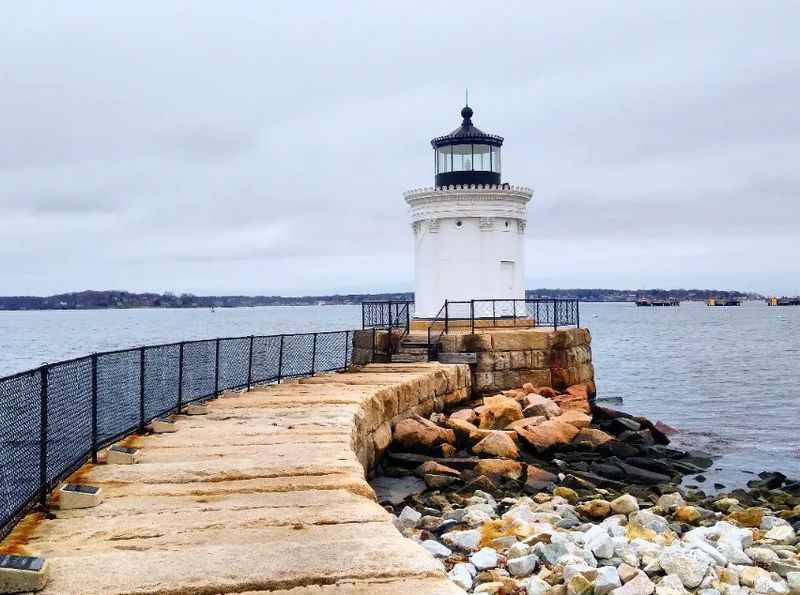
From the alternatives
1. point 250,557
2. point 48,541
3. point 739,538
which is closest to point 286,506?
point 250,557

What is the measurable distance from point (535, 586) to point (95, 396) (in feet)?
15.2

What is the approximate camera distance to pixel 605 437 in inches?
617

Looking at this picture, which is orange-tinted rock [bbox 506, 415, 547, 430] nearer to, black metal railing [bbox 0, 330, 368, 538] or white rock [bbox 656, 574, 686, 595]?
black metal railing [bbox 0, 330, 368, 538]

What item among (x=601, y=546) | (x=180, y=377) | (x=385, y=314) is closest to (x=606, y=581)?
(x=601, y=546)

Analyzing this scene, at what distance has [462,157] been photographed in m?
23.0

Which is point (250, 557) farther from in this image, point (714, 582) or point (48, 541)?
point (714, 582)

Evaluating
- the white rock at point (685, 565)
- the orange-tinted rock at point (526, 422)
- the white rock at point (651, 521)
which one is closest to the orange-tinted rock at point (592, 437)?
the orange-tinted rock at point (526, 422)

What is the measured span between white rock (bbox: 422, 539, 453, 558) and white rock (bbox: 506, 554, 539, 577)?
2.40 ft

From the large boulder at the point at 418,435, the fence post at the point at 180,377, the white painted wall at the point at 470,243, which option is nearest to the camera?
the fence post at the point at 180,377

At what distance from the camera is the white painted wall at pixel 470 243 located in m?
Answer: 21.9

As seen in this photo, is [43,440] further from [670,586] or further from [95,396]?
[670,586]

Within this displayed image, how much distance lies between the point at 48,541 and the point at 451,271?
1676 cm

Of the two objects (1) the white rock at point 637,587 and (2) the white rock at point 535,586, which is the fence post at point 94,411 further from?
(1) the white rock at point 637,587

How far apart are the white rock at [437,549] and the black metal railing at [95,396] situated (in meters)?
3.42
